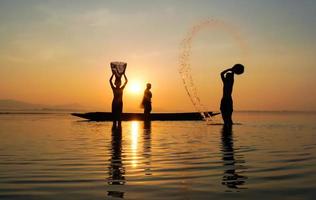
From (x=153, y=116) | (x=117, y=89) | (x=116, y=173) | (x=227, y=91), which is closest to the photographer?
(x=116, y=173)

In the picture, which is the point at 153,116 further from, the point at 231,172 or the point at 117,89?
the point at 231,172

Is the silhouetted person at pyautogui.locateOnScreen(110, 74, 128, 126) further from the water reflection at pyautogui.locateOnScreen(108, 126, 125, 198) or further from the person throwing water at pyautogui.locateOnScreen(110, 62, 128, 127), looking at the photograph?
the water reflection at pyautogui.locateOnScreen(108, 126, 125, 198)

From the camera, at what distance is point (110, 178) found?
6.63m

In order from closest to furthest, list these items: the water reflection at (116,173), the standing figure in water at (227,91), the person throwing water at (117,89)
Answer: the water reflection at (116,173), the standing figure in water at (227,91), the person throwing water at (117,89)

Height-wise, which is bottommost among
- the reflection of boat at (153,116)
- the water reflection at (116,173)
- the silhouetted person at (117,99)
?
the water reflection at (116,173)

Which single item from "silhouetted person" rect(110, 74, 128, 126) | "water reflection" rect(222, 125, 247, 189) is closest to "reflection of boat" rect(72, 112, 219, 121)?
"silhouetted person" rect(110, 74, 128, 126)

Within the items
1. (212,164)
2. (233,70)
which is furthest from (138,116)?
(212,164)

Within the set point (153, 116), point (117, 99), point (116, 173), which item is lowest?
point (116, 173)

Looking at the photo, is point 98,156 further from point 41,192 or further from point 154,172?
point 41,192

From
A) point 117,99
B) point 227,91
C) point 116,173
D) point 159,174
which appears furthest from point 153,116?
point 159,174

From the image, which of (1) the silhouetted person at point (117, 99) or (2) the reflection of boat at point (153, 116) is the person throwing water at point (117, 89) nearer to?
(1) the silhouetted person at point (117, 99)

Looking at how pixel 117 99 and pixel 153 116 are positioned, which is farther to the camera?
pixel 153 116

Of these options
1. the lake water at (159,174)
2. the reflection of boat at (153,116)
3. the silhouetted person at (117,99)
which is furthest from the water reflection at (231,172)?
the reflection of boat at (153,116)

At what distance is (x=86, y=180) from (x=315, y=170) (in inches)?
159
